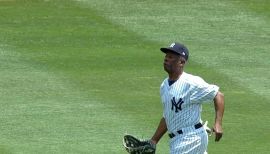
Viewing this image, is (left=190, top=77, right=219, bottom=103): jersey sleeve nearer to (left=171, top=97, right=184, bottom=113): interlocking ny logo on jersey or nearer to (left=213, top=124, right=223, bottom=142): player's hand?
(left=171, top=97, right=184, bottom=113): interlocking ny logo on jersey

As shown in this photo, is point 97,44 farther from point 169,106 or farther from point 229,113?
point 169,106

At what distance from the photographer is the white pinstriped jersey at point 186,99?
9.10m

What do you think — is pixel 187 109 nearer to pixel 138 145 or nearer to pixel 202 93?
pixel 202 93

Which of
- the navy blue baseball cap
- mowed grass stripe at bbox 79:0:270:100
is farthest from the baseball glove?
mowed grass stripe at bbox 79:0:270:100

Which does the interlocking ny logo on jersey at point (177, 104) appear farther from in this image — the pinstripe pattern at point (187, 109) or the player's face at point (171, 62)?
the player's face at point (171, 62)

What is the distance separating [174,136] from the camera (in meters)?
9.20

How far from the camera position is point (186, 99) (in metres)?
9.11

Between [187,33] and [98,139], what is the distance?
5082 millimetres

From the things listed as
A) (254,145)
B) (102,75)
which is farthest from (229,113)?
(102,75)

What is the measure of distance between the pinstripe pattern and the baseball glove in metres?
0.34

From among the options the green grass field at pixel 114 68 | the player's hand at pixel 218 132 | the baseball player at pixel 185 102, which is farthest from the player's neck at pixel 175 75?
the green grass field at pixel 114 68

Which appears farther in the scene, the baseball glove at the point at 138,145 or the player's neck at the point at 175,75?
the baseball glove at the point at 138,145

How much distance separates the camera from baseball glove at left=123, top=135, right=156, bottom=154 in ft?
31.0

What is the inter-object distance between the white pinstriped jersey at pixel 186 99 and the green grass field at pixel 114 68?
2.46 metres
